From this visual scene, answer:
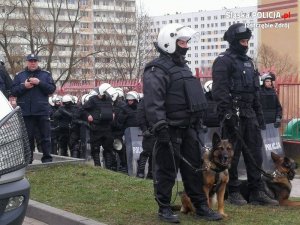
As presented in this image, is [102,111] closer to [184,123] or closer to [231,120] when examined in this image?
[231,120]

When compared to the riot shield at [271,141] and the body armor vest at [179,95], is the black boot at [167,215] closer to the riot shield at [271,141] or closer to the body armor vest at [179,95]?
the body armor vest at [179,95]

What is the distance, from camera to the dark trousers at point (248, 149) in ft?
23.4

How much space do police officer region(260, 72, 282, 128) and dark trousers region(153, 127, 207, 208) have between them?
6468 mm

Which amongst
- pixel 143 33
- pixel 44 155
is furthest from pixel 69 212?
pixel 143 33

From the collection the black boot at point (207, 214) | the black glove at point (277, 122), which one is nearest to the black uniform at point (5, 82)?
the black boot at point (207, 214)

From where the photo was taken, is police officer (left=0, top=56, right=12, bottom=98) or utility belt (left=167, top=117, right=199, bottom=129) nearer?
utility belt (left=167, top=117, right=199, bottom=129)

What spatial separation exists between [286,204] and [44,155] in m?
4.31

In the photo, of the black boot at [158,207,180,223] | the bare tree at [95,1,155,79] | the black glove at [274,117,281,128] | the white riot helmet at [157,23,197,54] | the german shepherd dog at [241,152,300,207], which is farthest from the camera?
the bare tree at [95,1,155,79]

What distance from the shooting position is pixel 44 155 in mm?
9984

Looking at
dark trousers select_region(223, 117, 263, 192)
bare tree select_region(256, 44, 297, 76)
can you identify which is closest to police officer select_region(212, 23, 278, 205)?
dark trousers select_region(223, 117, 263, 192)

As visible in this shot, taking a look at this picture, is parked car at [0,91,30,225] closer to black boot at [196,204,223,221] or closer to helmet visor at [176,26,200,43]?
helmet visor at [176,26,200,43]

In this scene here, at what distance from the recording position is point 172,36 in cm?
596

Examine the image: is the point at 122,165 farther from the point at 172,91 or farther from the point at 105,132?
the point at 172,91

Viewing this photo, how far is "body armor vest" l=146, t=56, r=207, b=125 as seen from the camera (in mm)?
5961
